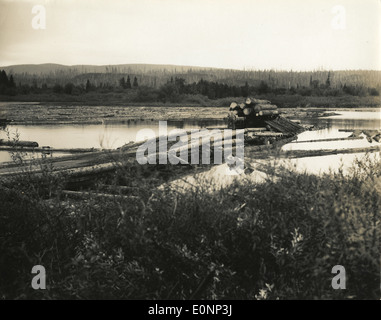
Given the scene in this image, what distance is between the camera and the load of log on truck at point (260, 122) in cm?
736

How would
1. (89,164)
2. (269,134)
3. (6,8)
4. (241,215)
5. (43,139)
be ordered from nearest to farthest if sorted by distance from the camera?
1. (241,215)
2. (6,8)
3. (89,164)
4. (43,139)
5. (269,134)

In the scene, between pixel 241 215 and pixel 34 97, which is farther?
pixel 34 97

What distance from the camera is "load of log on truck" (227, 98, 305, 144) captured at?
7359 mm

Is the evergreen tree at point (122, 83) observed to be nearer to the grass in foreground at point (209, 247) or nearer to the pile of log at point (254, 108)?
the pile of log at point (254, 108)

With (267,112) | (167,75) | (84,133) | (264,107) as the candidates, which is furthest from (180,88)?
(84,133)

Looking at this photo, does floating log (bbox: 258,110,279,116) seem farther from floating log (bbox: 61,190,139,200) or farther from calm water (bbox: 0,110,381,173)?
floating log (bbox: 61,190,139,200)

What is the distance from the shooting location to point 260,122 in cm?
790

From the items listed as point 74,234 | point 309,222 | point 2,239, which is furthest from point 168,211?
point 2,239

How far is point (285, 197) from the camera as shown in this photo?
16.3 feet

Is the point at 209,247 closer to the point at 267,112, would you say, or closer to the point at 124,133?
the point at 124,133
